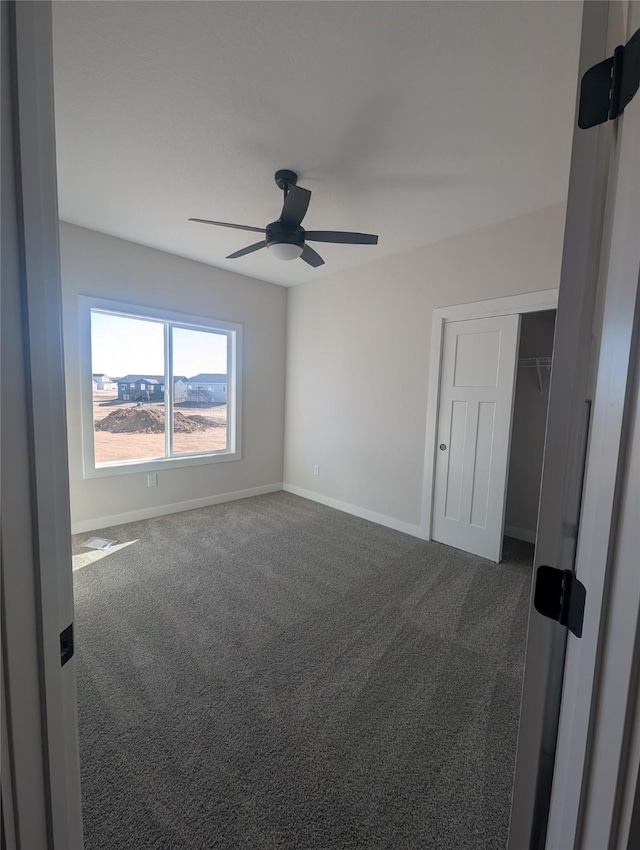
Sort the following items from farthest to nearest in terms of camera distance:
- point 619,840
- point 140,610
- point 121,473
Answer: point 121,473
point 140,610
point 619,840

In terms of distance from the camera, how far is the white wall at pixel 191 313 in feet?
10.3

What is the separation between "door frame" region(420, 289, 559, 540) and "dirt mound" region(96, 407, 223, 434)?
2.60m

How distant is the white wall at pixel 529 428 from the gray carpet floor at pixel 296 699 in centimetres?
65

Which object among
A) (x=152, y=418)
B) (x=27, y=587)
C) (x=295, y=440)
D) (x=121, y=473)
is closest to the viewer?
(x=27, y=587)

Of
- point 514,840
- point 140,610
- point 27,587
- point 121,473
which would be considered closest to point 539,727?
point 514,840

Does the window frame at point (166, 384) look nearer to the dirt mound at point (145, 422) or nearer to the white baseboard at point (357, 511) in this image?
the dirt mound at point (145, 422)

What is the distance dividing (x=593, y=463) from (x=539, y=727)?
53 cm

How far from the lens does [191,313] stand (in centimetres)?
384

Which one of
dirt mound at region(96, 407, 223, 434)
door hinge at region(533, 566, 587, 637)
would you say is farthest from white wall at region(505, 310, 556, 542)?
dirt mound at region(96, 407, 223, 434)

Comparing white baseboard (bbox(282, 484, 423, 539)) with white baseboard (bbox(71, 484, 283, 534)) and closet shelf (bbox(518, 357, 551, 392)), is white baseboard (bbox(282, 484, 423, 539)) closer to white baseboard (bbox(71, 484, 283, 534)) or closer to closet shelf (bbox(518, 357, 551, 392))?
white baseboard (bbox(71, 484, 283, 534))

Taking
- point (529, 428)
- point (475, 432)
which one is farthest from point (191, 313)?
point (529, 428)

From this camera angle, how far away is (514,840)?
721 mm

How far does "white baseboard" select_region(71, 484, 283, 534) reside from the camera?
3344 mm

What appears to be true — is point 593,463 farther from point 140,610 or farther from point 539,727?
point 140,610
